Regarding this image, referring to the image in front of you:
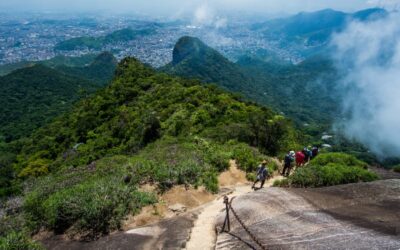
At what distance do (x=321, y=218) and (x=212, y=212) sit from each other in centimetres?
455

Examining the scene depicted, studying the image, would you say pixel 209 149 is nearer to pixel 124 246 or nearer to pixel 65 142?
pixel 124 246

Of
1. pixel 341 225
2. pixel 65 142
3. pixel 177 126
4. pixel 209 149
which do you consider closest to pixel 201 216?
pixel 341 225

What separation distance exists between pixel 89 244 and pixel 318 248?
7932mm

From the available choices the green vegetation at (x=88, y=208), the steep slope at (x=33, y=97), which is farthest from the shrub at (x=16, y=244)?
the steep slope at (x=33, y=97)

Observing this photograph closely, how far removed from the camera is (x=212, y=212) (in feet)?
52.0

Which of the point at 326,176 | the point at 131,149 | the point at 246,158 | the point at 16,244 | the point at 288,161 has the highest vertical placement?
the point at 326,176

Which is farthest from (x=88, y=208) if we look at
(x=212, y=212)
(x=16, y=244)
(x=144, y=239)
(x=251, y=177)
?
(x=251, y=177)

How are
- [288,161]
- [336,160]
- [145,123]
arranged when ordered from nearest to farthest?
[336,160] → [288,161] → [145,123]

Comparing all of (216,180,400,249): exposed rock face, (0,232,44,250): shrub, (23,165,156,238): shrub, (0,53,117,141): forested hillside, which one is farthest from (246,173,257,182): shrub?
(0,53,117,141): forested hillside

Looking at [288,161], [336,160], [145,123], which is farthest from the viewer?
[145,123]

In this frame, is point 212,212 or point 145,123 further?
point 145,123

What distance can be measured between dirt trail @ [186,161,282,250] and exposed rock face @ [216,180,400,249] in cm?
51

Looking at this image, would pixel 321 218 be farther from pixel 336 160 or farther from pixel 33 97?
pixel 33 97

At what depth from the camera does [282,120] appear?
31.4 metres
